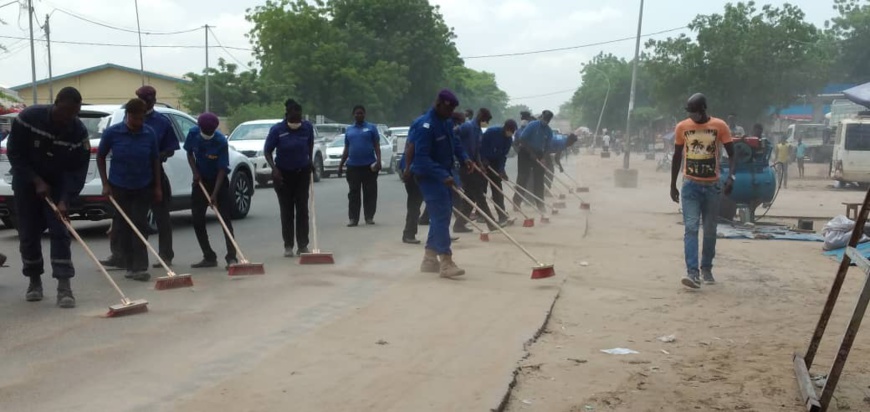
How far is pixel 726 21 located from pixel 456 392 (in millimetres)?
38781

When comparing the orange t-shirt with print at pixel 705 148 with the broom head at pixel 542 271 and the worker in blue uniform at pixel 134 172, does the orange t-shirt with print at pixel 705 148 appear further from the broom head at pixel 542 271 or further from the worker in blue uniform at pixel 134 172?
the worker in blue uniform at pixel 134 172

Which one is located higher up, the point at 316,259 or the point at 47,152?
the point at 47,152

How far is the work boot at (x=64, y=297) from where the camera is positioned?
286 inches

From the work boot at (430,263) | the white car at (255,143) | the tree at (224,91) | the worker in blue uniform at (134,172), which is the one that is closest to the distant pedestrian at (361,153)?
the work boot at (430,263)

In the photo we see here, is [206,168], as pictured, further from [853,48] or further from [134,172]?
[853,48]

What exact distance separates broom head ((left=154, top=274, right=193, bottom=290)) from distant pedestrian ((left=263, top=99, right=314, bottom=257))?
225 cm

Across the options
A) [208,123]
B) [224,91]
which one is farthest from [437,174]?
[224,91]

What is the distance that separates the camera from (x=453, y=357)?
5902mm

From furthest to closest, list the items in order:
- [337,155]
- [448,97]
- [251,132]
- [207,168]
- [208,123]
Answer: [337,155] < [251,132] < [207,168] < [208,123] < [448,97]

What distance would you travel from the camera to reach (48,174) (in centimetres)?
736

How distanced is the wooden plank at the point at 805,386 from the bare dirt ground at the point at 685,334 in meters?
0.09

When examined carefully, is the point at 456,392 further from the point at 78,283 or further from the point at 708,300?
the point at 78,283

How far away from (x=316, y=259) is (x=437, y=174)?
1.59m

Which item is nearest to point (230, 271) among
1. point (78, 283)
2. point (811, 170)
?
point (78, 283)
